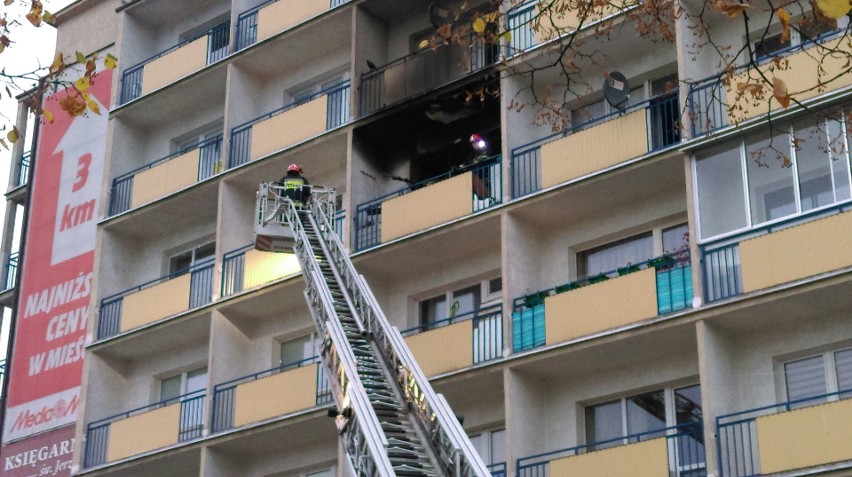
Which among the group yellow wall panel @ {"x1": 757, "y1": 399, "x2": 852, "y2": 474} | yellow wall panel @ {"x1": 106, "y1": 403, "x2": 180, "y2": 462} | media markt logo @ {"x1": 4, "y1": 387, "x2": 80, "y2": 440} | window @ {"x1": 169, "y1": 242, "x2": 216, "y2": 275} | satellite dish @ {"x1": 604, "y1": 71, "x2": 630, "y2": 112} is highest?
window @ {"x1": 169, "y1": 242, "x2": 216, "y2": 275}

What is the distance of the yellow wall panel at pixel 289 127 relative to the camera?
29375 mm

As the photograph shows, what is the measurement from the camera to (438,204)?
26.4 meters

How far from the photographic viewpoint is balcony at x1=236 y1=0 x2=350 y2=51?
100 ft

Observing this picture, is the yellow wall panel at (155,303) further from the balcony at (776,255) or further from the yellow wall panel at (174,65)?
the balcony at (776,255)

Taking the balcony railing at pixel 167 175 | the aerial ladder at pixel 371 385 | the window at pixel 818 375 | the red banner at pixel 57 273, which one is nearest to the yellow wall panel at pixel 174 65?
the red banner at pixel 57 273

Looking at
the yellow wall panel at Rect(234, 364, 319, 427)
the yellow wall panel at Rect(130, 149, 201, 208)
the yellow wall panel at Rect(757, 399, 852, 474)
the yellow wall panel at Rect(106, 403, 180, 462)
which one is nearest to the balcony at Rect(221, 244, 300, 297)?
the yellow wall panel at Rect(234, 364, 319, 427)

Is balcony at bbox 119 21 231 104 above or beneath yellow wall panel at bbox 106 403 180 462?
above

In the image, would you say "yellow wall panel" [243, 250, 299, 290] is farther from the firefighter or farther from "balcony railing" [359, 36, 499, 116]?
"balcony railing" [359, 36, 499, 116]

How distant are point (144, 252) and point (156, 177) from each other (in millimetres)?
2136

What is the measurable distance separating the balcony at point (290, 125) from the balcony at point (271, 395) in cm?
474

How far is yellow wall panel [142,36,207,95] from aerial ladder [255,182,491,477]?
9.04 meters

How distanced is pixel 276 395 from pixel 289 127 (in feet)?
19.4

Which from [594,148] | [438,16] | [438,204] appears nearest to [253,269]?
[438,204]

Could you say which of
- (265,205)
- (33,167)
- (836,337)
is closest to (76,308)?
(33,167)
